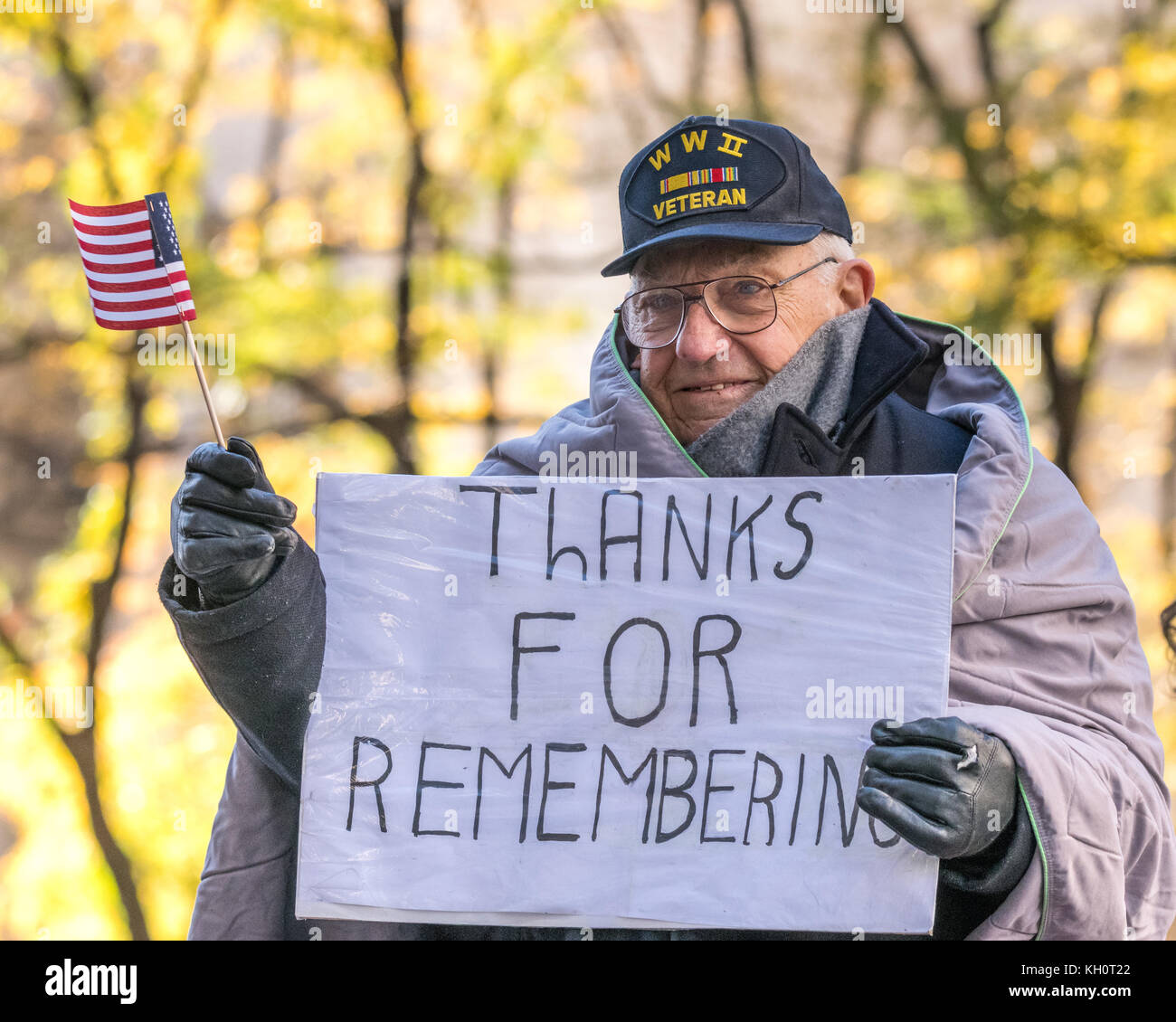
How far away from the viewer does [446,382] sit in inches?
339

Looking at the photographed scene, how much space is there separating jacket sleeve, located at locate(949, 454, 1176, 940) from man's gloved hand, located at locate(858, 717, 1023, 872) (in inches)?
1.9

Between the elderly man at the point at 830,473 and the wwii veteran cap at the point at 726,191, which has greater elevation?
the wwii veteran cap at the point at 726,191

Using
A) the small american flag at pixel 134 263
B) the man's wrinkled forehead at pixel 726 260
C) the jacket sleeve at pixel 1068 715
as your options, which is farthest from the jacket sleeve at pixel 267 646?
the jacket sleeve at pixel 1068 715

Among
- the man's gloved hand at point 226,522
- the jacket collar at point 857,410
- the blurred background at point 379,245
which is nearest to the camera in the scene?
the man's gloved hand at point 226,522

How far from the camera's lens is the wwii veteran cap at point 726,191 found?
244 centimetres

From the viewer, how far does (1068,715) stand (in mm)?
2170

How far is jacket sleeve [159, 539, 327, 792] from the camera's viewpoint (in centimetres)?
211

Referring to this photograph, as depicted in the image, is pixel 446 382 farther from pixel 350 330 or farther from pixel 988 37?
pixel 988 37

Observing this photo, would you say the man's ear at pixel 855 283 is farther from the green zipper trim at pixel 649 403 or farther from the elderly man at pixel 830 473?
the green zipper trim at pixel 649 403

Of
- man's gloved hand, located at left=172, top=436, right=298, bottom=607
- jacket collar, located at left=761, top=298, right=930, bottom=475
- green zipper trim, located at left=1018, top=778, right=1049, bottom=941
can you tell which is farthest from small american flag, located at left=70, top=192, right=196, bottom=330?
green zipper trim, located at left=1018, top=778, right=1049, bottom=941

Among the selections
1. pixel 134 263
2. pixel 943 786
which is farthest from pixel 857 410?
pixel 134 263

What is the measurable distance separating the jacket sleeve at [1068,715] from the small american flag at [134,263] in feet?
4.81

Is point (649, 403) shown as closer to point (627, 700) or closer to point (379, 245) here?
point (627, 700)

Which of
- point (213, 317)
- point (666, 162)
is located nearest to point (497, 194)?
point (213, 317)
